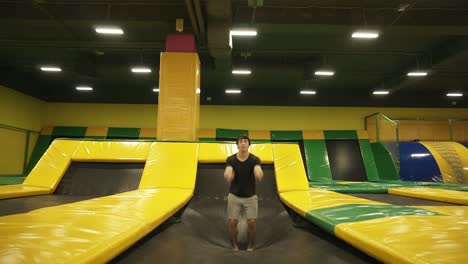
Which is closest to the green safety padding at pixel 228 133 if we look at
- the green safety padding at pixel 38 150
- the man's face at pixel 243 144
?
the green safety padding at pixel 38 150

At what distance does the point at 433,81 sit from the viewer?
28.6ft

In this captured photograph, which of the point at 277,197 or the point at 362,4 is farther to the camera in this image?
the point at 362,4

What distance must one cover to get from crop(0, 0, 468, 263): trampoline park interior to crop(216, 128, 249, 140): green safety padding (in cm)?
7

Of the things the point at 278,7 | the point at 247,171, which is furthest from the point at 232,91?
the point at 247,171

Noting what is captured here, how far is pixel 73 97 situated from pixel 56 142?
24.5 ft

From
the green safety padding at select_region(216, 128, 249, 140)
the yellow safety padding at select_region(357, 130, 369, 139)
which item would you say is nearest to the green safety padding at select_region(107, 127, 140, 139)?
the green safety padding at select_region(216, 128, 249, 140)

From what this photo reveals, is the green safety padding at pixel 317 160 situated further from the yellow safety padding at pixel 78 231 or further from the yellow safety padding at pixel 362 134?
the yellow safety padding at pixel 78 231

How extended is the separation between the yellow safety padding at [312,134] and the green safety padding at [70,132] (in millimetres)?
7728

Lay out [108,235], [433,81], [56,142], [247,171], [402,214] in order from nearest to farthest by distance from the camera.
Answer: [108,235] → [402,214] → [247,171] → [56,142] → [433,81]

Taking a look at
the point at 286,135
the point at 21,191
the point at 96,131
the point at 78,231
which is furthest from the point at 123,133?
the point at 78,231

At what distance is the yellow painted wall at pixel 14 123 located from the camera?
809 cm

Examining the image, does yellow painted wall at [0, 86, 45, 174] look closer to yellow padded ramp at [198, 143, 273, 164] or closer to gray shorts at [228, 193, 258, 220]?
yellow padded ramp at [198, 143, 273, 164]

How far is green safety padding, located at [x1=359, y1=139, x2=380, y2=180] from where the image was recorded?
26.8ft

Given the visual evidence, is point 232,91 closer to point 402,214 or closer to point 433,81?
point 433,81
